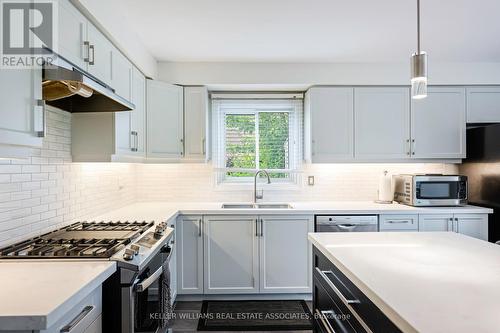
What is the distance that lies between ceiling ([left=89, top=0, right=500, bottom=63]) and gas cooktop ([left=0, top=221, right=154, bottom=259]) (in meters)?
1.49

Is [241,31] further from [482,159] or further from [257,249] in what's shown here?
[482,159]

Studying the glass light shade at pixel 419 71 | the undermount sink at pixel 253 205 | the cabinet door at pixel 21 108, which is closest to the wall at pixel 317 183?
the undermount sink at pixel 253 205

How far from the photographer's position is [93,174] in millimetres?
2492

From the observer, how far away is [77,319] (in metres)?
1.10

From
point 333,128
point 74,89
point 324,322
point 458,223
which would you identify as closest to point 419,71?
point 324,322

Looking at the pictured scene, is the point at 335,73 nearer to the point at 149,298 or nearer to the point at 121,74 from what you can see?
the point at 121,74

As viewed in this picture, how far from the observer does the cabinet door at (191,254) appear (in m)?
2.86

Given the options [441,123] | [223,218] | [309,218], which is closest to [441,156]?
[441,123]

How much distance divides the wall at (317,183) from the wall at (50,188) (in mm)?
927

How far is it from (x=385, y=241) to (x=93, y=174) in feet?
7.35

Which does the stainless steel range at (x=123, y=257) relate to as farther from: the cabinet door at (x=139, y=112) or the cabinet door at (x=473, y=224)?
the cabinet door at (x=473, y=224)

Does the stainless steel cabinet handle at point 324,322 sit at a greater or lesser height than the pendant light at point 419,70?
lesser

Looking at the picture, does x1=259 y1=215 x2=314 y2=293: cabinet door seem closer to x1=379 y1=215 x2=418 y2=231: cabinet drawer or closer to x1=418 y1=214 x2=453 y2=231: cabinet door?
x1=379 y1=215 x2=418 y2=231: cabinet drawer

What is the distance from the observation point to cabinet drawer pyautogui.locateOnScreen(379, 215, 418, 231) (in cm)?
288
